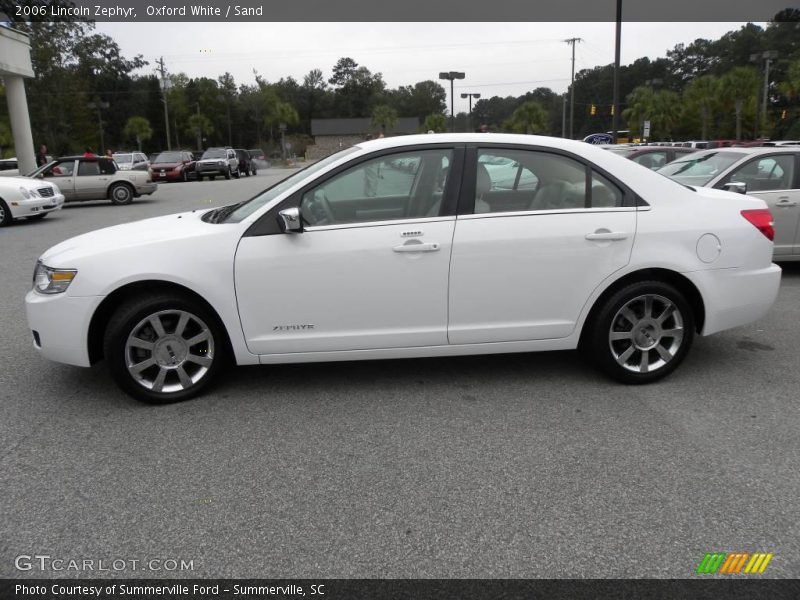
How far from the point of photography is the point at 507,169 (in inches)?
172

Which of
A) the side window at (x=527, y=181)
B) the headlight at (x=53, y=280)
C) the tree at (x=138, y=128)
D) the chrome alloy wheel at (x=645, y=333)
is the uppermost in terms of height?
the tree at (x=138, y=128)

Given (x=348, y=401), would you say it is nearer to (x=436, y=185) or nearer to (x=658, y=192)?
(x=436, y=185)

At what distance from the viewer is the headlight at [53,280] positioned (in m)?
4.05

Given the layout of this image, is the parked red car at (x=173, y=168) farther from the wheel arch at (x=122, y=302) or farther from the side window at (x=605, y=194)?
the side window at (x=605, y=194)

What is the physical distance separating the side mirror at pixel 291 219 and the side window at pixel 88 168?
1773 centimetres

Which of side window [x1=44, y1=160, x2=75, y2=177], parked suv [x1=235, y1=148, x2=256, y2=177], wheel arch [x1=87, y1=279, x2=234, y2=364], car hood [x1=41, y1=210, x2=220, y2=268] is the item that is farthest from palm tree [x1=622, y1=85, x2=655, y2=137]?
wheel arch [x1=87, y1=279, x2=234, y2=364]

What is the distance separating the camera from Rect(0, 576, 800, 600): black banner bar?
240 centimetres

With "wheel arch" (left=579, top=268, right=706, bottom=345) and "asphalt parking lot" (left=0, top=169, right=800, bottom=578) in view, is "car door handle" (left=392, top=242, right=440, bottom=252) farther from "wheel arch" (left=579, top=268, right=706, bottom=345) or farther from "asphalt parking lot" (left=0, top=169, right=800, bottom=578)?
"wheel arch" (left=579, top=268, right=706, bottom=345)

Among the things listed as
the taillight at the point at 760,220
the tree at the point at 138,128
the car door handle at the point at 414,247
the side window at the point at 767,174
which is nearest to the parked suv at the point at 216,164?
the side window at the point at 767,174

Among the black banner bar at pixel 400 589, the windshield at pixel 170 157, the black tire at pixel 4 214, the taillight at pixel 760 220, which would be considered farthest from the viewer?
the windshield at pixel 170 157

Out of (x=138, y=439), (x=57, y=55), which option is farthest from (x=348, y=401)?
(x=57, y=55)

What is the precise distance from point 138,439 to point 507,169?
9.47 ft

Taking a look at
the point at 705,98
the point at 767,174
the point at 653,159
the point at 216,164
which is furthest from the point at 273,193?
the point at 705,98

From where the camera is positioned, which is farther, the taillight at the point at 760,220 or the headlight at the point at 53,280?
the taillight at the point at 760,220
